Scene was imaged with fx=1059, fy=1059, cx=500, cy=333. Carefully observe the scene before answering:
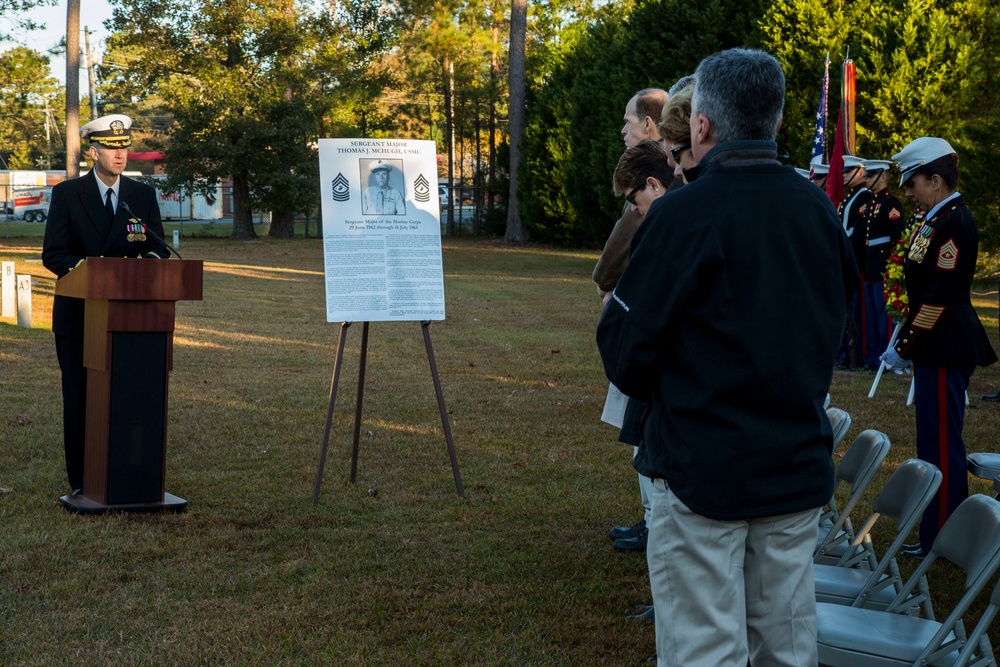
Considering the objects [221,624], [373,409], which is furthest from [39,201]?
[221,624]

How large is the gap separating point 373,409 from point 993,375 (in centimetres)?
714

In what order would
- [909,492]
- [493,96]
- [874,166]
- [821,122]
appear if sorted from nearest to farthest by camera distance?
[909,492] < [821,122] < [874,166] < [493,96]

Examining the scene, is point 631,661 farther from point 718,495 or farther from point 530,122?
point 530,122

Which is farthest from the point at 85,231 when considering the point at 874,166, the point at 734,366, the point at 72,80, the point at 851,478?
the point at 72,80

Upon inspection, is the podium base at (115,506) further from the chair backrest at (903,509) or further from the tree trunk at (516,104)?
the tree trunk at (516,104)

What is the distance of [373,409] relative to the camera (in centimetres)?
956

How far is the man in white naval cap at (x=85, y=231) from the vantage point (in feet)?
20.2

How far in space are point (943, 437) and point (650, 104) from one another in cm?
221

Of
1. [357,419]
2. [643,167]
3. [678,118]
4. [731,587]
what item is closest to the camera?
[731,587]

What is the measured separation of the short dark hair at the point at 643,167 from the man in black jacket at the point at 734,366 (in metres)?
1.81

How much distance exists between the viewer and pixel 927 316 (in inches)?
208

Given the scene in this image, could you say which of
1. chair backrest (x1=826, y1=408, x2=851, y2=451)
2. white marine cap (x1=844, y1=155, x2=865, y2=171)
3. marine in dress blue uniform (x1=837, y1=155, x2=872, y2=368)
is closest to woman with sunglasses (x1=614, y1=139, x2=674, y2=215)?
chair backrest (x1=826, y1=408, x2=851, y2=451)

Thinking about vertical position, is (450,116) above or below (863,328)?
above

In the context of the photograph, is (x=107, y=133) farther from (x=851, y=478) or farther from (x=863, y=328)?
(x=863, y=328)
